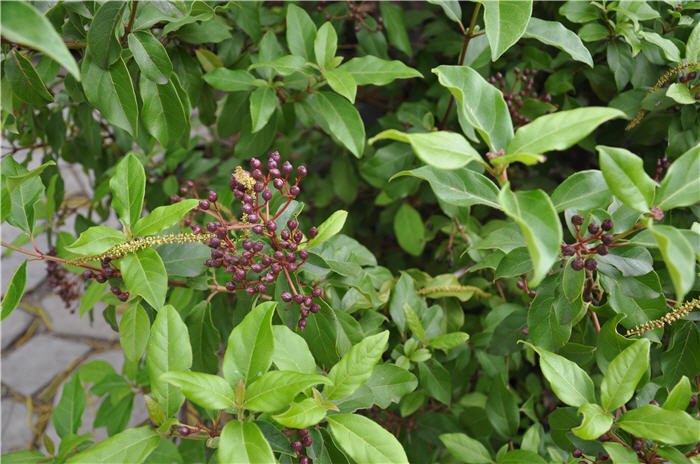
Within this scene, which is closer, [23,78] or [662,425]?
[662,425]

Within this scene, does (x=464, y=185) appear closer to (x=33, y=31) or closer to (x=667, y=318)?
(x=667, y=318)

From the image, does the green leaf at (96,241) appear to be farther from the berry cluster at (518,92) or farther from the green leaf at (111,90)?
the berry cluster at (518,92)

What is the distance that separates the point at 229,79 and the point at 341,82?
0.92 ft

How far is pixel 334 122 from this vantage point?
37.4 inches

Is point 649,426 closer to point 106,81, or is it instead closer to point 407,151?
point 407,151

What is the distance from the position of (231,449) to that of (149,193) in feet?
3.34

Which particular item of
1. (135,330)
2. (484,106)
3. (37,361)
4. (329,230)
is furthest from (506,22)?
(37,361)

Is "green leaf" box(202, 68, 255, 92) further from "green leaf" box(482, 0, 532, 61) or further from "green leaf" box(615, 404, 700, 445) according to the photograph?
"green leaf" box(615, 404, 700, 445)

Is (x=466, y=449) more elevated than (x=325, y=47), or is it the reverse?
(x=325, y=47)

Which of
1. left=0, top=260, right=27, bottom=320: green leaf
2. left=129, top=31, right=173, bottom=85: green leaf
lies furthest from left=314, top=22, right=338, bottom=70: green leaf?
left=0, top=260, right=27, bottom=320: green leaf

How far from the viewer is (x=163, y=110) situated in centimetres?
95

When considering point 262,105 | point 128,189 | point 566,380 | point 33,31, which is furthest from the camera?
point 262,105

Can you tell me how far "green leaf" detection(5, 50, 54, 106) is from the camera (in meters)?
0.84

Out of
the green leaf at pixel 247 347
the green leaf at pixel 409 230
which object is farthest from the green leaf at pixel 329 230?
the green leaf at pixel 409 230
